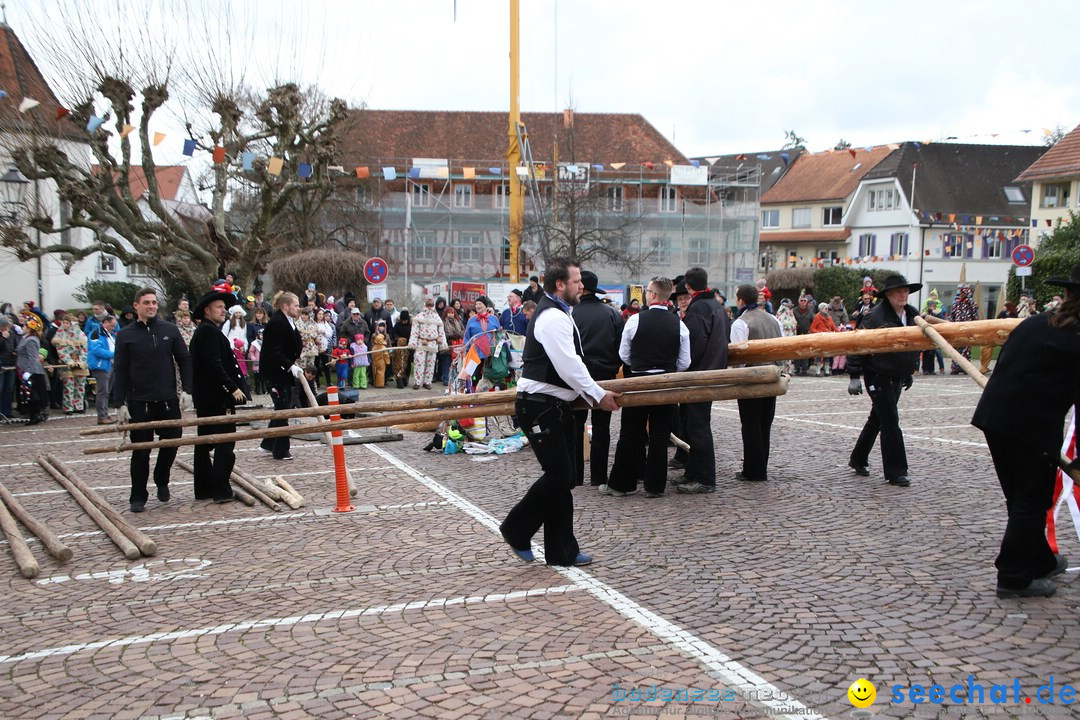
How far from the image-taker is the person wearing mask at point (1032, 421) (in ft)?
17.2

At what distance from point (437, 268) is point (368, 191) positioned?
5350 millimetres

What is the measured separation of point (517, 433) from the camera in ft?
40.4

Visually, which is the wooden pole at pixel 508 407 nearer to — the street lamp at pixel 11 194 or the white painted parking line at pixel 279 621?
the white painted parking line at pixel 279 621

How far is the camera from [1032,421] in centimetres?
534

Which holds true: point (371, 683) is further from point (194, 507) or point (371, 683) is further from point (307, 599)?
point (194, 507)

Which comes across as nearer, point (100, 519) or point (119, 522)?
point (119, 522)

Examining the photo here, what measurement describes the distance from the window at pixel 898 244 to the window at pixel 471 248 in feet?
86.7

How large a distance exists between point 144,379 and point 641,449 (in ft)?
15.7

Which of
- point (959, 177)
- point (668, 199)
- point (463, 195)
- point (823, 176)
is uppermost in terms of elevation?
point (823, 176)

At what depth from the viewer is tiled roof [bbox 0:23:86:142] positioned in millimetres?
23578

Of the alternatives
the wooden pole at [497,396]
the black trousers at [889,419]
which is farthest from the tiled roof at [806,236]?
the wooden pole at [497,396]

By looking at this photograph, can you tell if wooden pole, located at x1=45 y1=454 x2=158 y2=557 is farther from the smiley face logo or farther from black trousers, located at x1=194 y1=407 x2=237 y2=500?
the smiley face logo

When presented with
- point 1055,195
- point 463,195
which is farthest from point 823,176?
point 463,195

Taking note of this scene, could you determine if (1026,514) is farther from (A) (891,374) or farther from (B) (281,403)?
(B) (281,403)
